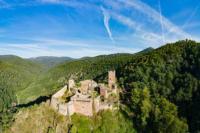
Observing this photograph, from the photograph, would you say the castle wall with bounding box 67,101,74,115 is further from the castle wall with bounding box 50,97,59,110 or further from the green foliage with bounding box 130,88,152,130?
the green foliage with bounding box 130,88,152,130

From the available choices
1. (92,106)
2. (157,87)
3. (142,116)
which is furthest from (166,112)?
(92,106)

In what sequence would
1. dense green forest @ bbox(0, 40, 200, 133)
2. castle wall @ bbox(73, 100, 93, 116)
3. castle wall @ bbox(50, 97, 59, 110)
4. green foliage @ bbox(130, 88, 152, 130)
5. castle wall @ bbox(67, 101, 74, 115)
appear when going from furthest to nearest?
green foliage @ bbox(130, 88, 152, 130)
dense green forest @ bbox(0, 40, 200, 133)
castle wall @ bbox(50, 97, 59, 110)
castle wall @ bbox(73, 100, 93, 116)
castle wall @ bbox(67, 101, 74, 115)

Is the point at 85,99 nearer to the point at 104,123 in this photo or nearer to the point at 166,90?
the point at 104,123

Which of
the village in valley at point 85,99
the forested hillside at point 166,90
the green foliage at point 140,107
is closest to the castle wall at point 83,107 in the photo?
the village in valley at point 85,99

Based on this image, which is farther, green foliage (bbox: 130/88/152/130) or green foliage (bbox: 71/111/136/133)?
green foliage (bbox: 130/88/152/130)

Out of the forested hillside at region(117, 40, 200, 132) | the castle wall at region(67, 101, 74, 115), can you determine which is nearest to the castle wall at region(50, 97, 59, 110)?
the castle wall at region(67, 101, 74, 115)
